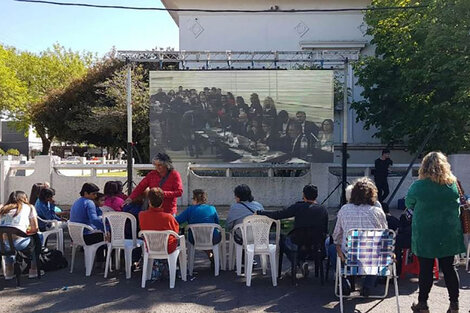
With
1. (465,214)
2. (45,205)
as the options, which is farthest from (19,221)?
(465,214)

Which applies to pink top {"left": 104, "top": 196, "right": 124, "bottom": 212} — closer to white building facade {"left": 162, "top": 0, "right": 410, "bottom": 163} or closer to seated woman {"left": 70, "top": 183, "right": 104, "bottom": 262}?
seated woman {"left": 70, "top": 183, "right": 104, "bottom": 262}

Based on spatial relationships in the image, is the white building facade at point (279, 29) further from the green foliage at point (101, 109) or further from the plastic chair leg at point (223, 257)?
the plastic chair leg at point (223, 257)

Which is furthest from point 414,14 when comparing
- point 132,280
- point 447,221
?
point 132,280

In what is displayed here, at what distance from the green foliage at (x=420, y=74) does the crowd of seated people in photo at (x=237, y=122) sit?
2874 mm

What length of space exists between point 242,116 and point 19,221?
27.4 feet

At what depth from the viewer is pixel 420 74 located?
494 inches

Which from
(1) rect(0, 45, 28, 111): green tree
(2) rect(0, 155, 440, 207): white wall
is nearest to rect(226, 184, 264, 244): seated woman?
(2) rect(0, 155, 440, 207): white wall

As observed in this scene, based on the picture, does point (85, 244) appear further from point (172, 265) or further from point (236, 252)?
point (236, 252)

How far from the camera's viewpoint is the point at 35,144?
2317 inches

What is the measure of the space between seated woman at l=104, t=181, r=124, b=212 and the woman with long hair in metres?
4.43

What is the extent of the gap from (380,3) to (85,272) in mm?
12544

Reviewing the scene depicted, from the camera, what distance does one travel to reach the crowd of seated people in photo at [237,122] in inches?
534

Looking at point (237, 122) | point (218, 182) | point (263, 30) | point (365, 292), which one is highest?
point (263, 30)

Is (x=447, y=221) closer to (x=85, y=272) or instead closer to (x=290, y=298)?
(x=290, y=298)
